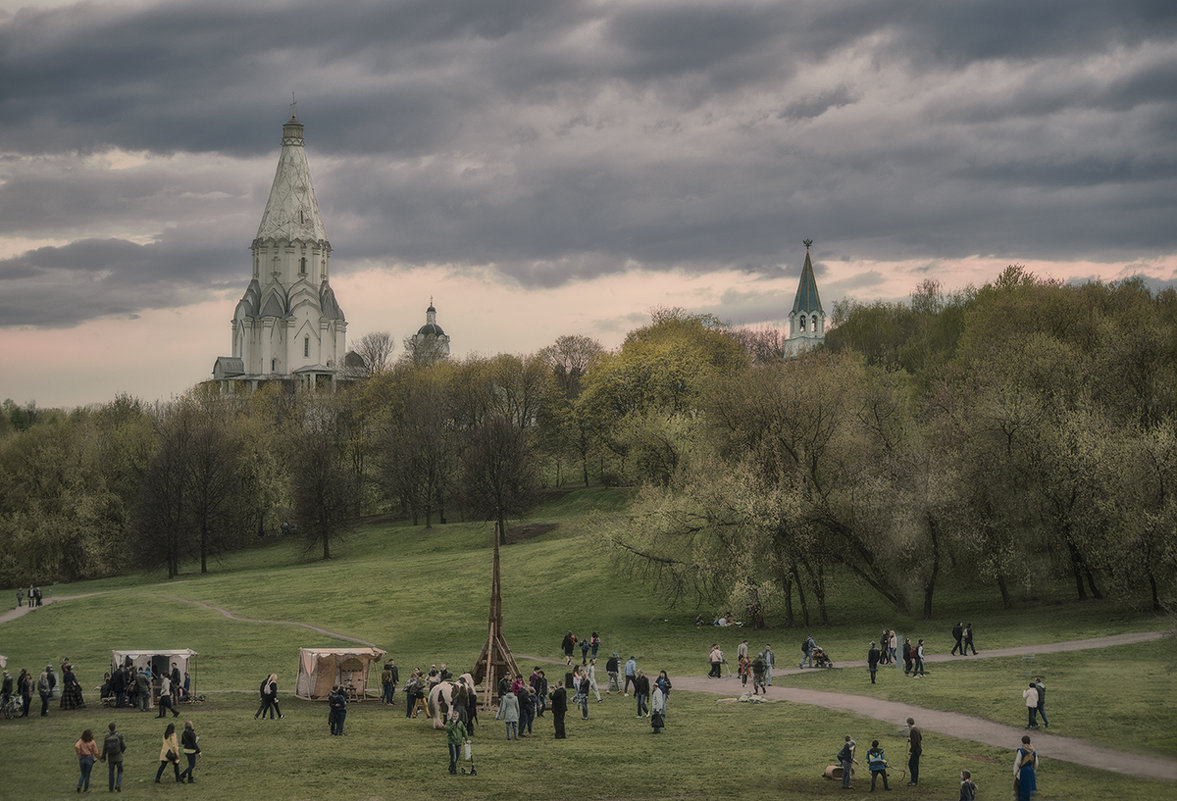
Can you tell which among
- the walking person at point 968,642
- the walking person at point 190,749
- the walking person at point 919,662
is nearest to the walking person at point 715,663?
the walking person at point 919,662

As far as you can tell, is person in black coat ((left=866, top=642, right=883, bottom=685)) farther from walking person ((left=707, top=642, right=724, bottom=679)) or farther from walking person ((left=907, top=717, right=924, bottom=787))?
walking person ((left=907, top=717, right=924, bottom=787))

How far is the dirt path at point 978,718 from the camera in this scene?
96.5ft

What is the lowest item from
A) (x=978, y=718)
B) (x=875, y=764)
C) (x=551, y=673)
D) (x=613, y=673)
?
(x=551, y=673)

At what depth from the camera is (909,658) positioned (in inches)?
1724

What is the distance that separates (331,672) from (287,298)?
15187cm

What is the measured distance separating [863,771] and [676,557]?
1187 inches

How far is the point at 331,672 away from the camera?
41.0 meters

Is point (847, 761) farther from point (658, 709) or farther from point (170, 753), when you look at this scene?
point (170, 753)

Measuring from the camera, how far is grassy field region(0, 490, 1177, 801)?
28641 mm

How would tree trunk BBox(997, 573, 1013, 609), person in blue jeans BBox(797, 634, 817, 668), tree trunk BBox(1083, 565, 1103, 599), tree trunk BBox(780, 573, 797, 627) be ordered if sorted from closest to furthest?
person in blue jeans BBox(797, 634, 817, 668) → tree trunk BBox(1083, 565, 1103, 599) → tree trunk BBox(997, 573, 1013, 609) → tree trunk BBox(780, 573, 797, 627)

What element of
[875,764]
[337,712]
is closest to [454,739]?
[337,712]

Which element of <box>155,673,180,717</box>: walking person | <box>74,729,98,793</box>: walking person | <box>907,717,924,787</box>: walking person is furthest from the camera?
<box>155,673,180,717</box>: walking person

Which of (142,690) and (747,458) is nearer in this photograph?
(142,690)

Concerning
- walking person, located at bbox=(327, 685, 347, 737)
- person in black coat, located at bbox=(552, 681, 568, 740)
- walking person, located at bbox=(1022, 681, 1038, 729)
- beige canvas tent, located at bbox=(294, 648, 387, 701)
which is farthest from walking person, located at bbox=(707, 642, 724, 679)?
walking person, located at bbox=(327, 685, 347, 737)
